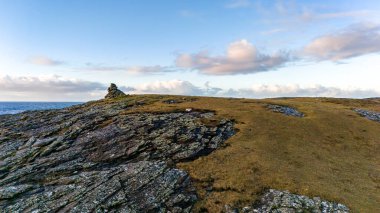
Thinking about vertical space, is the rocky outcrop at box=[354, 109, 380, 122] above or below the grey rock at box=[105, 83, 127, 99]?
below

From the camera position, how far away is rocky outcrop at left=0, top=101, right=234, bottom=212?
1315 inches

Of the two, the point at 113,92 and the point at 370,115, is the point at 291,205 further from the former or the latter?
the point at 113,92

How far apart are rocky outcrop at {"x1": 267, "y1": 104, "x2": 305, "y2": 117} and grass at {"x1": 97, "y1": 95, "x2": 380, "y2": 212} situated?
3287mm

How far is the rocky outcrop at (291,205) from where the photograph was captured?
31.7 metres

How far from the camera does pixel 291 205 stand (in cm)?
3234

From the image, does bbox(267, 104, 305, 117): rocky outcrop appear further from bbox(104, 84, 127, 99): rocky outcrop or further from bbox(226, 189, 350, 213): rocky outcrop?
bbox(104, 84, 127, 99): rocky outcrop

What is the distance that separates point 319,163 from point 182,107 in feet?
112

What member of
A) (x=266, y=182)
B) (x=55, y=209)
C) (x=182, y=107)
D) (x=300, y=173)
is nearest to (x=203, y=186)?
(x=266, y=182)

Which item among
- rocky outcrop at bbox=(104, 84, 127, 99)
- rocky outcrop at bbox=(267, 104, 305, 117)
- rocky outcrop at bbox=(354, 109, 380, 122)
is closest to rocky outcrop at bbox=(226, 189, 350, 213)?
rocky outcrop at bbox=(267, 104, 305, 117)

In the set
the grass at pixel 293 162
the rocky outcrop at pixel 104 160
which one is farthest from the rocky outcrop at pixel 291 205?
the rocky outcrop at pixel 104 160

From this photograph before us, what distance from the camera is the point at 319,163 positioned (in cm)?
4447

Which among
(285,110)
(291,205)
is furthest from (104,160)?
(285,110)

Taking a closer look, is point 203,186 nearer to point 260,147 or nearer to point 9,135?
point 260,147

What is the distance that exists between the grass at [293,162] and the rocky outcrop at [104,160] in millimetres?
2862
